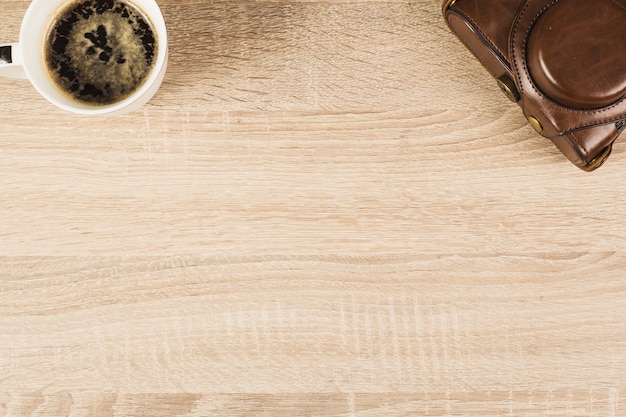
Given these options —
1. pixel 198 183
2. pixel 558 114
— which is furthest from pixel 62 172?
pixel 558 114

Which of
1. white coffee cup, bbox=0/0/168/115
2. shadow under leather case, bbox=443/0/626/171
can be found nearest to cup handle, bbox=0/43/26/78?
white coffee cup, bbox=0/0/168/115

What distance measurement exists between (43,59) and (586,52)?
537mm

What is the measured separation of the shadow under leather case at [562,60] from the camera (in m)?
0.60

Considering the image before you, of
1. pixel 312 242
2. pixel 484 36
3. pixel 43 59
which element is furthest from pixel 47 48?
pixel 484 36

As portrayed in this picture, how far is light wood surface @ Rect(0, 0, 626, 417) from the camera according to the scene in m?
0.69

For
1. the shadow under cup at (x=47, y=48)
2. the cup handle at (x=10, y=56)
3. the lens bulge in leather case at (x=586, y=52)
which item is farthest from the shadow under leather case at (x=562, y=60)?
the cup handle at (x=10, y=56)

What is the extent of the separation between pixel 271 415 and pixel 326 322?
0.39 feet

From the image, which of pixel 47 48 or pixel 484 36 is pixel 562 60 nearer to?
pixel 484 36

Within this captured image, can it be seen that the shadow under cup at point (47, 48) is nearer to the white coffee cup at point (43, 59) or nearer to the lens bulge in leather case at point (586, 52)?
the white coffee cup at point (43, 59)

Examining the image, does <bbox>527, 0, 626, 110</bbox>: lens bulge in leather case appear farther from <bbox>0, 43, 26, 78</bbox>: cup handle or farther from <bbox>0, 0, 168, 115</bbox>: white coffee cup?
<bbox>0, 43, 26, 78</bbox>: cup handle

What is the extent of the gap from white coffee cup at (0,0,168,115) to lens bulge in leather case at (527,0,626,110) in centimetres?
37

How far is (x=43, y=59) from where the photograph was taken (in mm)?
647

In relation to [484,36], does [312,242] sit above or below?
below

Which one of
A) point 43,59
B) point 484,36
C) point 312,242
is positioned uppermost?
point 484,36
